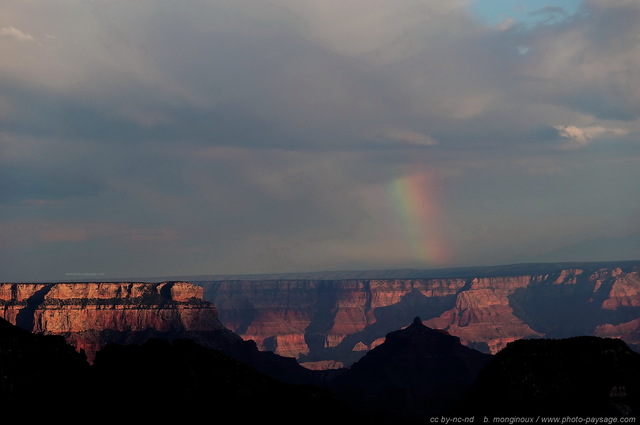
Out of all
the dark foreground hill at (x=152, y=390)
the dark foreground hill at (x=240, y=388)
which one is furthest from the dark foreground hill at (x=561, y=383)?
the dark foreground hill at (x=152, y=390)

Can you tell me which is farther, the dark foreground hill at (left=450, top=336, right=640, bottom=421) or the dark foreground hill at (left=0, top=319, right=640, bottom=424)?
the dark foreground hill at (left=0, top=319, right=640, bottom=424)

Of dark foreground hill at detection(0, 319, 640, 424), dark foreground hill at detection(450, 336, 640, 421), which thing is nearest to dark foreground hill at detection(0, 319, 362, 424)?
dark foreground hill at detection(0, 319, 640, 424)

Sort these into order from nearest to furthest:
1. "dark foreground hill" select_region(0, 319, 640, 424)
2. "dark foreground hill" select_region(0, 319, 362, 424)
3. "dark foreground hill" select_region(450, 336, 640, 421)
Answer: "dark foreground hill" select_region(450, 336, 640, 421)
"dark foreground hill" select_region(0, 319, 640, 424)
"dark foreground hill" select_region(0, 319, 362, 424)

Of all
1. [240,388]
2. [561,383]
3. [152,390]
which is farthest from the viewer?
[240,388]

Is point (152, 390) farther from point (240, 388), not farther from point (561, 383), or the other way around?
point (561, 383)

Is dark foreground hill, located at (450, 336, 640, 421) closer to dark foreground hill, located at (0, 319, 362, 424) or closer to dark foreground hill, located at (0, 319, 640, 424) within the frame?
dark foreground hill, located at (0, 319, 640, 424)

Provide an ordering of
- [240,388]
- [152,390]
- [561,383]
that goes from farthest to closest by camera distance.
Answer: [240,388] → [152,390] → [561,383]

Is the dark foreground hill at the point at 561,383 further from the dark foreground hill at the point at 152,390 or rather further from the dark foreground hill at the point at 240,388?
the dark foreground hill at the point at 152,390

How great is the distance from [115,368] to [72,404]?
9404 mm

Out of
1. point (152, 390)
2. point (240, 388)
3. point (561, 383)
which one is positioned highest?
point (152, 390)

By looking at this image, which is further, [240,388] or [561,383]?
[240,388]

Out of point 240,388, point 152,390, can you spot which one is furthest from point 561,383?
point 152,390

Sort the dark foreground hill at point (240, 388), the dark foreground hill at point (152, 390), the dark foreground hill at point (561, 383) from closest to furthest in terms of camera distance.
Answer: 1. the dark foreground hill at point (561, 383)
2. the dark foreground hill at point (240, 388)
3. the dark foreground hill at point (152, 390)

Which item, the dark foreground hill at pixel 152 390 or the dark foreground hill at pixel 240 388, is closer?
the dark foreground hill at pixel 240 388
